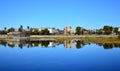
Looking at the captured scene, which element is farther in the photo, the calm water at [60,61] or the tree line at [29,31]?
the tree line at [29,31]

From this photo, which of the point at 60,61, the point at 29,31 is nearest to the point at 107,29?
the point at 29,31

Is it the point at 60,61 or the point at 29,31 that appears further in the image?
the point at 29,31

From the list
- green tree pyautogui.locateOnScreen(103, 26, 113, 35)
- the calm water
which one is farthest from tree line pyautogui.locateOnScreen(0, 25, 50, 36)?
the calm water

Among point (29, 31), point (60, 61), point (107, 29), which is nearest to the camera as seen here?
point (60, 61)

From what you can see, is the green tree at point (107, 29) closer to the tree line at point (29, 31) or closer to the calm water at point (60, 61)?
Result: the tree line at point (29, 31)

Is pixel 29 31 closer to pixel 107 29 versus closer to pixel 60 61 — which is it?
pixel 107 29

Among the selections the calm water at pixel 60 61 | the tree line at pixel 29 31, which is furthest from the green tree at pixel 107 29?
the calm water at pixel 60 61

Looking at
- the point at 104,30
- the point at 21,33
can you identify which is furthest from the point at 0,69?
the point at 104,30

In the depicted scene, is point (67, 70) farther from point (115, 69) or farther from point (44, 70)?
point (115, 69)

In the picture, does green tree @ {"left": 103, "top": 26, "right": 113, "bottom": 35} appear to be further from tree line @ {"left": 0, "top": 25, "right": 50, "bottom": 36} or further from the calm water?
the calm water

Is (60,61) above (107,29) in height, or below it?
below

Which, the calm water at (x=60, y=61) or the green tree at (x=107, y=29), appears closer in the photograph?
the calm water at (x=60, y=61)

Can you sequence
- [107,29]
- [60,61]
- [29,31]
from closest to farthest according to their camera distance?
[60,61] < [107,29] < [29,31]

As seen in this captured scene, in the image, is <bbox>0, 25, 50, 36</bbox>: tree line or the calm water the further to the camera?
<bbox>0, 25, 50, 36</bbox>: tree line
